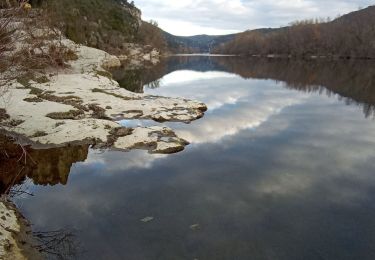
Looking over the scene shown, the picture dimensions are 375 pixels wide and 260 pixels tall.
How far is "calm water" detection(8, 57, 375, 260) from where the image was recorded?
10.6 m

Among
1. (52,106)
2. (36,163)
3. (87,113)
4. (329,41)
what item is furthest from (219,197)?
(329,41)

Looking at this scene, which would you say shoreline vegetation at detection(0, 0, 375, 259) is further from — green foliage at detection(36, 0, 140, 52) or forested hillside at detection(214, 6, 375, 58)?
forested hillside at detection(214, 6, 375, 58)

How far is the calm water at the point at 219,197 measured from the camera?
1064cm

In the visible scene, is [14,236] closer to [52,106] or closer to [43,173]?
[43,173]

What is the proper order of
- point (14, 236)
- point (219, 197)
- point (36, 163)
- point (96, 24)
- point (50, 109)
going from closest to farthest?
point (14, 236) → point (219, 197) → point (36, 163) → point (50, 109) → point (96, 24)

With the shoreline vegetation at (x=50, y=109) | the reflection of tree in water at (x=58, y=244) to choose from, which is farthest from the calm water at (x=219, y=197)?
the shoreline vegetation at (x=50, y=109)

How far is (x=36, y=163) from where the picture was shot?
678 inches

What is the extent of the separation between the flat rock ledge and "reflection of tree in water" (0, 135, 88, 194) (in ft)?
3.73

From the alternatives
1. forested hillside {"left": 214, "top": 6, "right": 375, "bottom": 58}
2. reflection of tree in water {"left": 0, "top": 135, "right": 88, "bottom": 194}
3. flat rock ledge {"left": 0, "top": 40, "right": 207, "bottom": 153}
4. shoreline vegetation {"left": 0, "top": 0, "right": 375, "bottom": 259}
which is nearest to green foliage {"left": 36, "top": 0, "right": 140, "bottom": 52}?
shoreline vegetation {"left": 0, "top": 0, "right": 375, "bottom": 259}

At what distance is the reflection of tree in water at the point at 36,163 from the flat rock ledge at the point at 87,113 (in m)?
1.14

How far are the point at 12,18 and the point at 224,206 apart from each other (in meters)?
8.61

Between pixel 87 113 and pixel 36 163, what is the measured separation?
9378 millimetres

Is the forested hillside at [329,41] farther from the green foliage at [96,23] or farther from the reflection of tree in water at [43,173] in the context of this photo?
the reflection of tree in water at [43,173]

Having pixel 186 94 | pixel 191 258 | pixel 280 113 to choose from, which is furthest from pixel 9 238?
pixel 186 94
